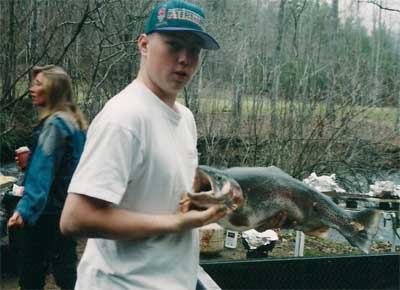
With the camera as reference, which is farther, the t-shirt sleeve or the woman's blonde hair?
the woman's blonde hair

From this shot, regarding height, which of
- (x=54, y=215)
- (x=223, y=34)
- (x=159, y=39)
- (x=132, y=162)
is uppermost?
(x=223, y=34)

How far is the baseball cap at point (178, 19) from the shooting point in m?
1.41

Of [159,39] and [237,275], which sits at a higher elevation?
[159,39]

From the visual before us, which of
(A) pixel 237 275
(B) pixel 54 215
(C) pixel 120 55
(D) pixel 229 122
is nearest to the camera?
(B) pixel 54 215

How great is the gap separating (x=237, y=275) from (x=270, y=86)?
5.57 m

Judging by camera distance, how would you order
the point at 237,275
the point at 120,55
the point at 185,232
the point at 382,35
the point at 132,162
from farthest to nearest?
the point at 382,35
the point at 120,55
the point at 237,275
the point at 185,232
the point at 132,162

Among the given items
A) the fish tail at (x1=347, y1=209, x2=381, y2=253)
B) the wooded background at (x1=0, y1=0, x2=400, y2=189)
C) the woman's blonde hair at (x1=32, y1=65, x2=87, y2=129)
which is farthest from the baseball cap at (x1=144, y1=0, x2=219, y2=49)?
the wooded background at (x1=0, y1=0, x2=400, y2=189)

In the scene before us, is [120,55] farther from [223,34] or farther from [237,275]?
[237,275]

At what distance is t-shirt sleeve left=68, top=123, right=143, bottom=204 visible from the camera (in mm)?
1242

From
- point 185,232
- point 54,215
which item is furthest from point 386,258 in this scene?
point 185,232

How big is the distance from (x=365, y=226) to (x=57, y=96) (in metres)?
1.88

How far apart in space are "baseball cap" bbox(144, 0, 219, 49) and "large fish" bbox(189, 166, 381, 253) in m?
0.49

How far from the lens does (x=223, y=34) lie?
888 cm

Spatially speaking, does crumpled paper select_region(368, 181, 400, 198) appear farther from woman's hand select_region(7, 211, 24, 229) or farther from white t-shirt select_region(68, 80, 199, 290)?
white t-shirt select_region(68, 80, 199, 290)
